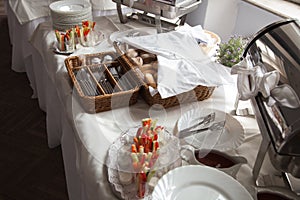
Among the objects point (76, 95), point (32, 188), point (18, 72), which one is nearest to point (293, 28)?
point (76, 95)

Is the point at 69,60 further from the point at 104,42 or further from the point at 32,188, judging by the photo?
the point at 32,188

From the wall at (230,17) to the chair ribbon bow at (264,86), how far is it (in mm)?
875

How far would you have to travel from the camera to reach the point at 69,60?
1.14 metres

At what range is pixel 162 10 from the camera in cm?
134

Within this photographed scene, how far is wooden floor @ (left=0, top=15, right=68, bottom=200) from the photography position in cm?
149

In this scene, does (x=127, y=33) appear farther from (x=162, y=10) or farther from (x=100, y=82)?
(x=100, y=82)

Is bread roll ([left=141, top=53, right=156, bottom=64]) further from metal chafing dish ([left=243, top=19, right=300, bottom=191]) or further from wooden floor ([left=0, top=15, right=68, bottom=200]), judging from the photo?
wooden floor ([left=0, top=15, right=68, bottom=200])

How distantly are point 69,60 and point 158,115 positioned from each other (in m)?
0.37

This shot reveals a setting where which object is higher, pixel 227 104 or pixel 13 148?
pixel 227 104

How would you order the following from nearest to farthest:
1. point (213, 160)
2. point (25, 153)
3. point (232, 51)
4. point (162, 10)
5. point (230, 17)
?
point (213, 160), point (232, 51), point (162, 10), point (25, 153), point (230, 17)

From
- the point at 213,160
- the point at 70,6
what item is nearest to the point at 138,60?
the point at 213,160

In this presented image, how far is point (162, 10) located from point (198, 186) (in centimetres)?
81

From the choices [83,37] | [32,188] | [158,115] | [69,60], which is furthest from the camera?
[32,188]

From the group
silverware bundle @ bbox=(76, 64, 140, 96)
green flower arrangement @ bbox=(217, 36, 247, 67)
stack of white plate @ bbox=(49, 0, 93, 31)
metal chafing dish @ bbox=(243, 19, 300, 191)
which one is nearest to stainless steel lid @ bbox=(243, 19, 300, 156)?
metal chafing dish @ bbox=(243, 19, 300, 191)
